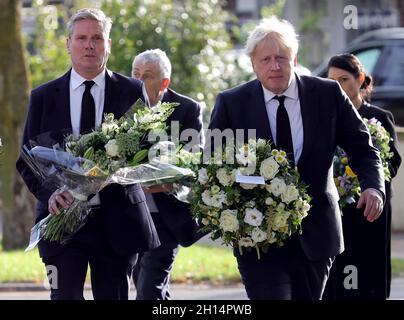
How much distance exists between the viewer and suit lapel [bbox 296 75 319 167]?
6035 millimetres

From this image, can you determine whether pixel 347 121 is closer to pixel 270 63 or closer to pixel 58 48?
pixel 270 63

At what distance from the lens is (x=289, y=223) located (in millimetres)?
5836

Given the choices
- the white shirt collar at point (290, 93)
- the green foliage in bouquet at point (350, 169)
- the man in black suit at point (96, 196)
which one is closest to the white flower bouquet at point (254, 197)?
the white shirt collar at point (290, 93)

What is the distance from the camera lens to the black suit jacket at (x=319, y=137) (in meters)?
6.04

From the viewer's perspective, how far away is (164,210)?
7.67 metres

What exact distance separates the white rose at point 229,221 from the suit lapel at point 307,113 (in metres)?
0.49

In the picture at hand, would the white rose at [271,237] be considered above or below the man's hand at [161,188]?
below

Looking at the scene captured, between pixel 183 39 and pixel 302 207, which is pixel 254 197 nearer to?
pixel 302 207

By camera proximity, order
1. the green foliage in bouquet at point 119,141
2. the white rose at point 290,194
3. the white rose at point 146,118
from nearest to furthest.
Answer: the white rose at point 290,194 → the green foliage in bouquet at point 119,141 → the white rose at point 146,118

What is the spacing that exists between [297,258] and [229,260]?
634 cm

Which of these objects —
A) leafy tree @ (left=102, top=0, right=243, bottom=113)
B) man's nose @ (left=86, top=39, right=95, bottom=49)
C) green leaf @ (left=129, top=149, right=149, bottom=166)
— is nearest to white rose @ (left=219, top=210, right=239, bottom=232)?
green leaf @ (left=129, top=149, right=149, bottom=166)

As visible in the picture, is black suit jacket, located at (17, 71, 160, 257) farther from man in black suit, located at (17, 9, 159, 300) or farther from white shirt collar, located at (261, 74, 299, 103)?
white shirt collar, located at (261, 74, 299, 103)

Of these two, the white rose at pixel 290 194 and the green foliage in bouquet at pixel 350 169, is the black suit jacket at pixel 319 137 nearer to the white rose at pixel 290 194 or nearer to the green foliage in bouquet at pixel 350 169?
the white rose at pixel 290 194

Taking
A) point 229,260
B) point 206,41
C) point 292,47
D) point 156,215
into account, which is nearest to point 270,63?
point 292,47
